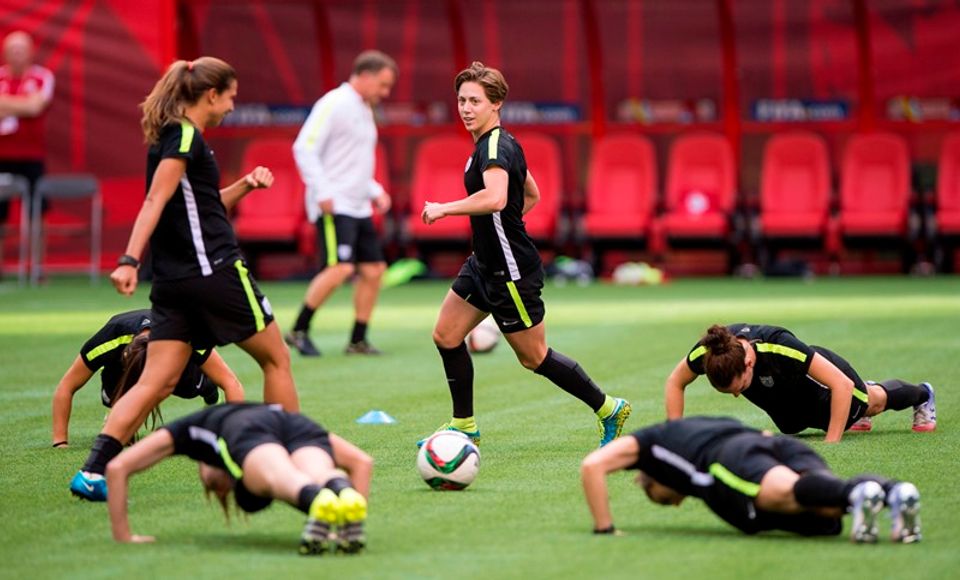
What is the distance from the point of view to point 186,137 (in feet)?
24.4

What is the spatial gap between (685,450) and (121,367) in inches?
139

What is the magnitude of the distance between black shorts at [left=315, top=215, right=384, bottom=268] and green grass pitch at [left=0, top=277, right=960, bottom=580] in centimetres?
82

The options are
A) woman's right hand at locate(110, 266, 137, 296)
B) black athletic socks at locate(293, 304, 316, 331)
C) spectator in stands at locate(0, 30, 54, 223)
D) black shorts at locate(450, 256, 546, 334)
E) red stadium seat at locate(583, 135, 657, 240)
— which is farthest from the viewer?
red stadium seat at locate(583, 135, 657, 240)

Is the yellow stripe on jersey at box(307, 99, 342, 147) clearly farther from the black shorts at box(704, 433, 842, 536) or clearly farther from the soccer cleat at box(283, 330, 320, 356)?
the black shorts at box(704, 433, 842, 536)

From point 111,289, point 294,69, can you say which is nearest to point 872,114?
point 294,69

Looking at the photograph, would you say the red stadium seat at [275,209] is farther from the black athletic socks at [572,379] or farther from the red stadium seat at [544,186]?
the black athletic socks at [572,379]

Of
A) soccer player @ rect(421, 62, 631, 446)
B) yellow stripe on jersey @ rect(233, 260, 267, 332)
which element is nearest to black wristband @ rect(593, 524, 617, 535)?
yellow stripe on jersey @ rect(233, 260, 267, 332)

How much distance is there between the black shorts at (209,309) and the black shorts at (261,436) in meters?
1.01

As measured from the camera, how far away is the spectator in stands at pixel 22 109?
2177 cm

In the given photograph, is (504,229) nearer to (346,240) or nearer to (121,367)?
(121,367)

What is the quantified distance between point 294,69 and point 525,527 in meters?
19.2

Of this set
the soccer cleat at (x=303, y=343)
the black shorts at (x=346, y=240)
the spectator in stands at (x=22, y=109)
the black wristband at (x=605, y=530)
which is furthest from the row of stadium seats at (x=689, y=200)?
the black wristband at (x=605, y=530)

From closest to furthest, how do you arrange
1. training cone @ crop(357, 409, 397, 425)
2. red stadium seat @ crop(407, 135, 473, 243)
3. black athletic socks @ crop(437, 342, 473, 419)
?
black athletic socks @ crop(437, 342, 473, 419), training cone @ crop(357, 409, 397, 425), red stadium seat @ crop(407, 135, 473, 243)

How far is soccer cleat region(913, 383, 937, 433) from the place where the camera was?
31.3 ft
